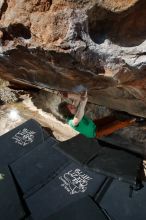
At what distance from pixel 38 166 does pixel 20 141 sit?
1.86ft

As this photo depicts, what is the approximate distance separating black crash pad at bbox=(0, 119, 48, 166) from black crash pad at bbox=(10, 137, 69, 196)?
0.11m

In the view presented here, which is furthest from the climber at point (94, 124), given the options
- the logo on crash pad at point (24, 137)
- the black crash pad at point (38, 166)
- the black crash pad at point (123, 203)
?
the black crash pad at point (123, 203)

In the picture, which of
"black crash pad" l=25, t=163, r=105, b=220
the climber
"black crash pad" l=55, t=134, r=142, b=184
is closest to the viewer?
"black crash pad" l=25, t=163, r=105, b=220

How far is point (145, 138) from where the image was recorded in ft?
13.1

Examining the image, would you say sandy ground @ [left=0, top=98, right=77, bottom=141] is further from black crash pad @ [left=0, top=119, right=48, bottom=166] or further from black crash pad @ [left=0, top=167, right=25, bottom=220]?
black crash pad @ [left=0, top=167, right=25, bottom=220]

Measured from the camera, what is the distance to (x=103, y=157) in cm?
363

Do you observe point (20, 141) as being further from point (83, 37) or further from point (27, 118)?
point (83, 37)

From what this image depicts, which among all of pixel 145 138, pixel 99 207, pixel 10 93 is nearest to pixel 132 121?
pixel 145 138

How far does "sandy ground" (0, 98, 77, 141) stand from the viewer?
15.5 ft

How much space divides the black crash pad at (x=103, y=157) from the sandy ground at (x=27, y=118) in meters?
0.70

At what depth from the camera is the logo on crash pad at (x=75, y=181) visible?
328cm

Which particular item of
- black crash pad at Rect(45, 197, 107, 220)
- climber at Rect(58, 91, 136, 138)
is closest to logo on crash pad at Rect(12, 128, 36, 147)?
climber at Rect(58, 91, 136, 138)

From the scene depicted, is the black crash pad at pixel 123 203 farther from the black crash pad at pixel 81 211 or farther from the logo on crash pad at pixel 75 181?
the logo on crash pad at pixel 75 181

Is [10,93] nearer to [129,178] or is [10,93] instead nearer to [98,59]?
[129,178]
